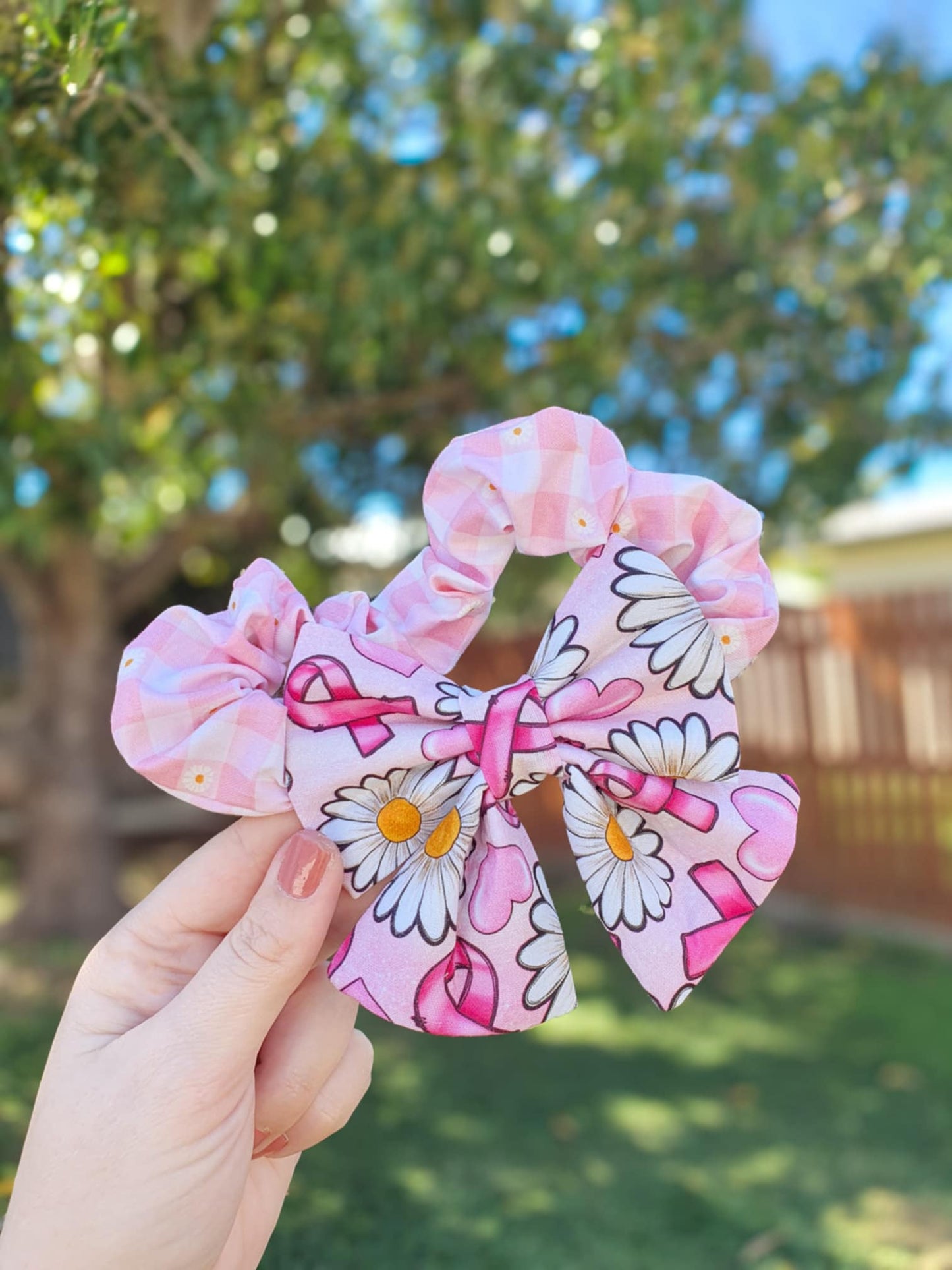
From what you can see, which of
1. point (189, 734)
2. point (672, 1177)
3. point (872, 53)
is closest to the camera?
point (189, 734)

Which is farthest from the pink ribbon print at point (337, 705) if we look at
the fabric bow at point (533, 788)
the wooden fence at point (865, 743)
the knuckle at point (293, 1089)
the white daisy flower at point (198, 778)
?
the wooden fence at point (865, 743)

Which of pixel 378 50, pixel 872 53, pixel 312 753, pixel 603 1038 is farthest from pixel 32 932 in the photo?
pixel 872 53

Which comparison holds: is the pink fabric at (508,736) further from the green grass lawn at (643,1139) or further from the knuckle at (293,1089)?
the green grass lawn at (643,1139)

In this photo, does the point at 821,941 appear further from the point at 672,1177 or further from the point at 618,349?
the point at 618,349

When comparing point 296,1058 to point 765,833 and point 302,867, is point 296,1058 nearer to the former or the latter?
point 302,867

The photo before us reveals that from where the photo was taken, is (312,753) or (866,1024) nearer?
(312,753)

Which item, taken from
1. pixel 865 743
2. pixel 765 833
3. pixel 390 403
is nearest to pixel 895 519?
pixel 865 743
